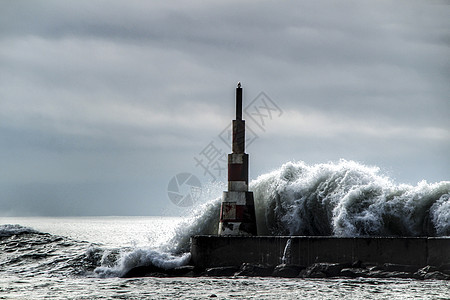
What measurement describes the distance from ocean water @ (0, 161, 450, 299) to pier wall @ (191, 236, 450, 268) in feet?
1.61

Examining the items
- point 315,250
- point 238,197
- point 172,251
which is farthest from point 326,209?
point 172,251

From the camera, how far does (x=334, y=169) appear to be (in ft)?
47.1

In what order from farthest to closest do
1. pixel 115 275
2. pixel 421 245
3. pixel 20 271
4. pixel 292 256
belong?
pixel 20 271
pixel 115 275
pixel 292 256
pixel 421 245

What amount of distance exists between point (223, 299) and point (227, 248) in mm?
2840

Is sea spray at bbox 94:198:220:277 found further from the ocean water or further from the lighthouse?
the lighthouse

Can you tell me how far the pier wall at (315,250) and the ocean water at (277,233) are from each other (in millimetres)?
490

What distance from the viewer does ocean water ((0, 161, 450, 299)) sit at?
9.95 metres

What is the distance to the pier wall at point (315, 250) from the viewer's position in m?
10.7

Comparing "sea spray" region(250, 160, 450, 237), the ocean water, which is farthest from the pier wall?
"sea spray" region(250, 160, 450, 237)

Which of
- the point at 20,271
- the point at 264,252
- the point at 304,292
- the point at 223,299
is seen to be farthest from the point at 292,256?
the point at 20,271

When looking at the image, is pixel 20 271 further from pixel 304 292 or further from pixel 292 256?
pixel 304 292

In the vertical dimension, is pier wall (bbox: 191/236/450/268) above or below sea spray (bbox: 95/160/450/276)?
below

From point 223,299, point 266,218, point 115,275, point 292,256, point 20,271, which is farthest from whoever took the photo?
point 266,218

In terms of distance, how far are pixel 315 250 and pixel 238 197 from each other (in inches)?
85.6
